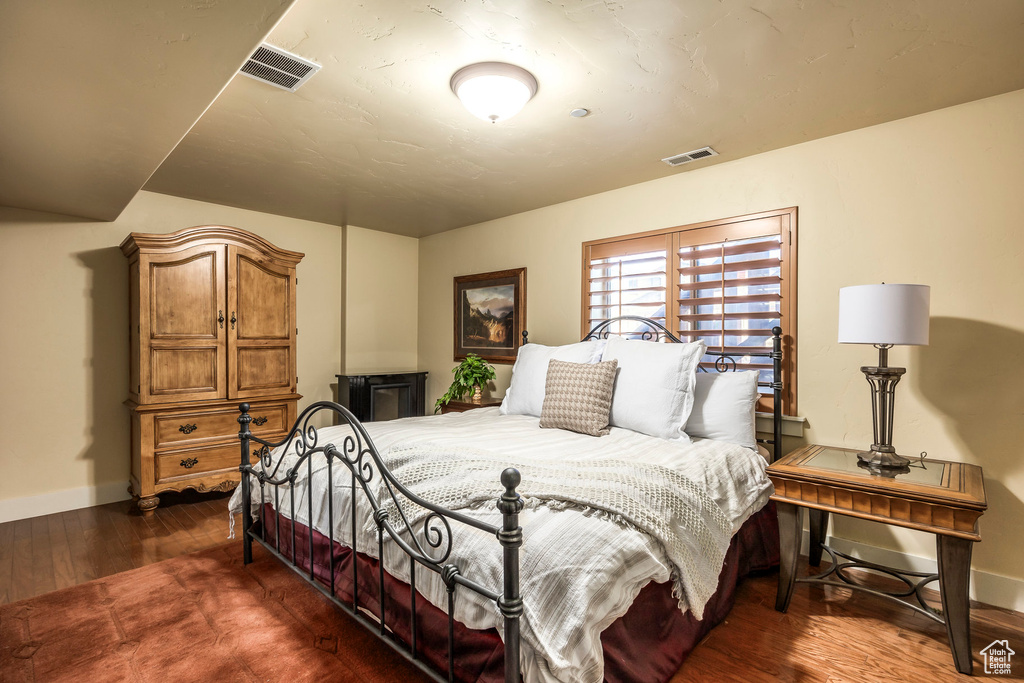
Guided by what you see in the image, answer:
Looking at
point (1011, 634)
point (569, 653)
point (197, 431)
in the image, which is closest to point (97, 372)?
point (197, 431)

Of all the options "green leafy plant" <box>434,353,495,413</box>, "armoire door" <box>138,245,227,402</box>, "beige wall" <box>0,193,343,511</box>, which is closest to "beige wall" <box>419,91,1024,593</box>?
"green leafy plant" <box>434,353,495,413</box>

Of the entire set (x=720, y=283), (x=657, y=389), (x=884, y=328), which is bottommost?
(x=657, y=389)

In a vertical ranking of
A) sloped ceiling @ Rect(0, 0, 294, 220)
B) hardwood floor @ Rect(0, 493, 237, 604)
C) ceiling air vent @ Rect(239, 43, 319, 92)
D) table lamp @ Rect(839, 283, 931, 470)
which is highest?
ceiling air vent @ Rect(239, 43, 319, 92)

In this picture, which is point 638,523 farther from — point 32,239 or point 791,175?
point 32,239

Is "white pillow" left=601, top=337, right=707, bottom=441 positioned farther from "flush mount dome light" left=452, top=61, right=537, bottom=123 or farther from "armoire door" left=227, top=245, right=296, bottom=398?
"armoire door" left=227, top=245, right=296, bottom=398

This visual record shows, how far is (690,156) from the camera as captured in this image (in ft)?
10.2

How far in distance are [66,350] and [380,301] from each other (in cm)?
250

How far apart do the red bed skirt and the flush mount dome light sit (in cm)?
192

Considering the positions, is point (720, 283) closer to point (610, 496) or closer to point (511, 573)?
point (610, 496)

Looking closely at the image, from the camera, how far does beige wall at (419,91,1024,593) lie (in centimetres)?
234

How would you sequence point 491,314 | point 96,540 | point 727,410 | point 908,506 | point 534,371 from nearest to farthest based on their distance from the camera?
point 908,506 < point 727,410 < point 96,540 < point 534,371 < point 491,314

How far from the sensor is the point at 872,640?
6.62ft

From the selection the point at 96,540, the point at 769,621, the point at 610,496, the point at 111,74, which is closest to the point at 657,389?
the point at 769,621

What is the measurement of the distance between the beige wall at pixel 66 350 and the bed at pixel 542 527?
6.43ft
